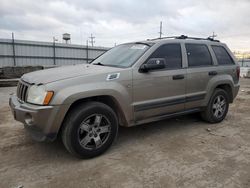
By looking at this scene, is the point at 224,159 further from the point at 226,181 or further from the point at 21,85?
the point at 21,85

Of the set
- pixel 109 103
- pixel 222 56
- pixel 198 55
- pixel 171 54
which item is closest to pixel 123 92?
pixel 109 103

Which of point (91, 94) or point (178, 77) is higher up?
point (178, 77)

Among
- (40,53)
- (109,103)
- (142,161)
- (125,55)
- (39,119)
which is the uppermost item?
(40,53)

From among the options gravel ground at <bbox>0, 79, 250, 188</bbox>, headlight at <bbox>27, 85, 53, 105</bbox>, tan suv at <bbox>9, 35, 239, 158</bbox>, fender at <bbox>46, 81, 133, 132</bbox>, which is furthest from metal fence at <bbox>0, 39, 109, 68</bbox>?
fender at <bbox>46, 81, 133, 132</bbox>

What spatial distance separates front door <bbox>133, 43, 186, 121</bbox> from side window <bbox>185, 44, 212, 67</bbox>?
0.88 feet

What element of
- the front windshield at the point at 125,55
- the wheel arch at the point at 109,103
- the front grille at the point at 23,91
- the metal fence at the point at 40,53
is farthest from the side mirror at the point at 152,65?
the metal fence at the point at 40,53

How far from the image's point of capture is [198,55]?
14.2 ft

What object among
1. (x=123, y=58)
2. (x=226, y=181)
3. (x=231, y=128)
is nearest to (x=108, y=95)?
(x=123, y=58)

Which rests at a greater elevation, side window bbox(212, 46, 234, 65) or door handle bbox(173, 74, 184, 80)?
side window bbox(212, 46, 234, 65)

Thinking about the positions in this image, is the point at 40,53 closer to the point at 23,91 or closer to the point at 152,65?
the point at 23,91

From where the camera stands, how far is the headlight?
2686 mm

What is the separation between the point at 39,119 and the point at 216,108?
3729 mm

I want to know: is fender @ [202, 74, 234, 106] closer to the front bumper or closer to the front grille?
the front bumper

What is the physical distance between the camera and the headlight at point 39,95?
106 inches
